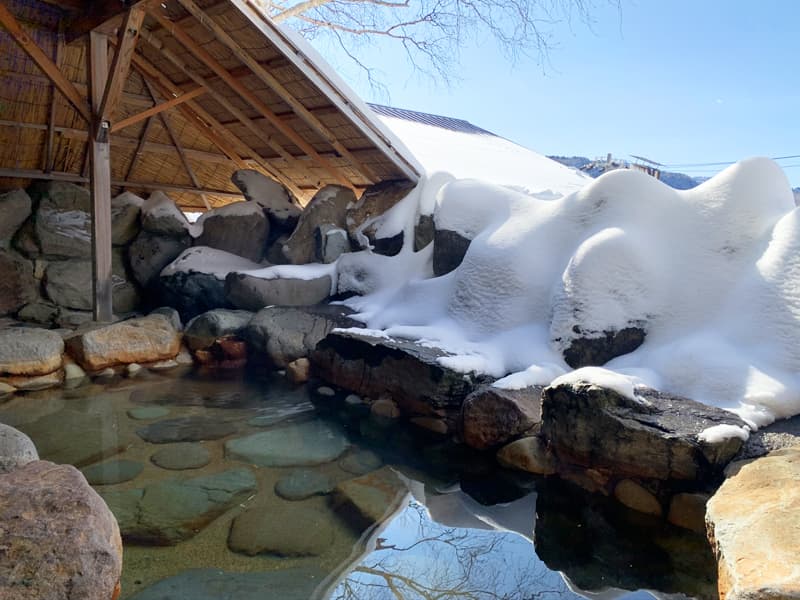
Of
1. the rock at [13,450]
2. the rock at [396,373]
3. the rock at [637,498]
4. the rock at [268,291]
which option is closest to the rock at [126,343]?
the rock at [268,291]

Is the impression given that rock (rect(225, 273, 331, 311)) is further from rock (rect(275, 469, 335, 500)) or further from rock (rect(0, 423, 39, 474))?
rock (rect(0, 423, 39, 474))

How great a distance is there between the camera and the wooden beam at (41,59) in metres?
4.95

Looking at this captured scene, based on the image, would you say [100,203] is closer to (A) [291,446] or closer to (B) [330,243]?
(B) [330,243]

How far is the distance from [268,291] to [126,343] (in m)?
1.59

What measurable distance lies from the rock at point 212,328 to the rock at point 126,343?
0.16 m

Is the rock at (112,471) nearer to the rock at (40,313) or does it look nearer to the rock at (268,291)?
the rock at (268,291)

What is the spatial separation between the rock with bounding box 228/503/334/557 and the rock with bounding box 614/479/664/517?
162 centimetres

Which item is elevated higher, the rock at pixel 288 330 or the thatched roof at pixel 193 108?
the thatched roof at pixel 193 108

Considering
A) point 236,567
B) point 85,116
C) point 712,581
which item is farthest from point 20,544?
point 85,116

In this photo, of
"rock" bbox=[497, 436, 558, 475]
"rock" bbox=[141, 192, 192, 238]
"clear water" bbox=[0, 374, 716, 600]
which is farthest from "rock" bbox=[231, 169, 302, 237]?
"rock" bbox=[497, 436, 558, 475]

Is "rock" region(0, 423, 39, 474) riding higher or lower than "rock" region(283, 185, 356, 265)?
lower

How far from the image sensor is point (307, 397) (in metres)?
4.84

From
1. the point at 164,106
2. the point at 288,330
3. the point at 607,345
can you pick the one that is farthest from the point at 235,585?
the point at 164,106

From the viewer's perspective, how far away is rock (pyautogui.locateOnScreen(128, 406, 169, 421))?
4.20m
